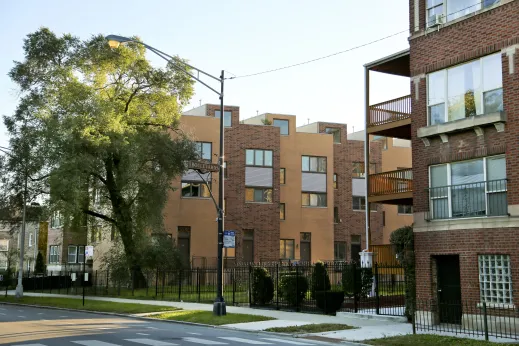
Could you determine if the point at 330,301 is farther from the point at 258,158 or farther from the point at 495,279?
the point at 258,158

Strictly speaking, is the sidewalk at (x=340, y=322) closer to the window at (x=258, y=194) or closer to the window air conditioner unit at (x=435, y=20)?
the window air conditioner unit at (x=435, y=20)

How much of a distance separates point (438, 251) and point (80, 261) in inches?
1704

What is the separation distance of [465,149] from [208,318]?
1021 cm

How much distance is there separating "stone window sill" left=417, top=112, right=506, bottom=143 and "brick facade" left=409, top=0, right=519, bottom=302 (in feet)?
0.60

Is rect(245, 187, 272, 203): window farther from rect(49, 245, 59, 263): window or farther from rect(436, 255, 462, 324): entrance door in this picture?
rect(436, 255, 462, 324): entrance door

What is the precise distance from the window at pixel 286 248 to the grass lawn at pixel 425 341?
112 ft

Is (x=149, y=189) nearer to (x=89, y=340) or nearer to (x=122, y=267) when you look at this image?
(x=122, y=267)

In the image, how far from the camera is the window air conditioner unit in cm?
2091

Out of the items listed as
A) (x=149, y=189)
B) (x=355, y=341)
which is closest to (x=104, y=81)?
(x=149, y=189)

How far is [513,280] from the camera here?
58.1 feet

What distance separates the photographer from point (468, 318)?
18.8 meters

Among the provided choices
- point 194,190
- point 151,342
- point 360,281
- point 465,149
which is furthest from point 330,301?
point 194,190

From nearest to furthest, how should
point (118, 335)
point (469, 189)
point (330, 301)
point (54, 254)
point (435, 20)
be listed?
point (118, 335), point (469, 189), point (435, 20), point (330, 301), point (54, 254)

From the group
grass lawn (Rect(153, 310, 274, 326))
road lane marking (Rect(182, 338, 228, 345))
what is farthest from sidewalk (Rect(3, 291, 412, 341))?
road lane marking (Rect(182, 338, 228, 345))
